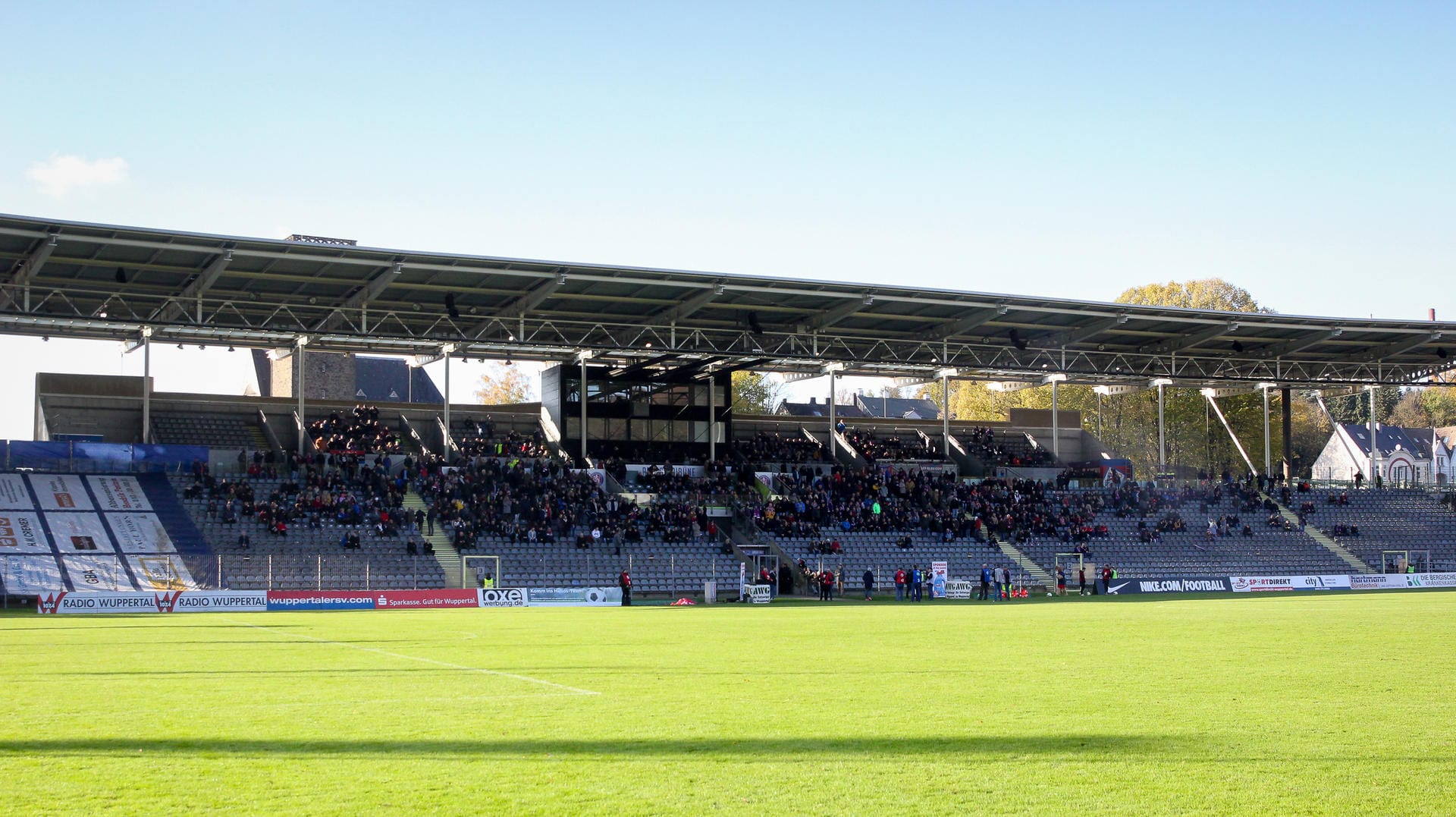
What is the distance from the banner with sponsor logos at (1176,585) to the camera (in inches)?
1841

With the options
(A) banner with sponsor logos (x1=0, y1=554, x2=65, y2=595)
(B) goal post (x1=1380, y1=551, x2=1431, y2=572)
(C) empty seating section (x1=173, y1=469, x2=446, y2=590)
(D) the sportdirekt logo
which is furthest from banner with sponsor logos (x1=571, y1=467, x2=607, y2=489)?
(B) goal post (x1=1380, y1=551, x2=1431, y2=572)

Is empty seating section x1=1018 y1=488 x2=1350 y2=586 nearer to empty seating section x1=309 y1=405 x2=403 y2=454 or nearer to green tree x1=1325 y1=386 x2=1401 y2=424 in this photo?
empty seating section x1=309 y1=405 x2=403 y2=454

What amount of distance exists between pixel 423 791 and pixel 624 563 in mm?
37037

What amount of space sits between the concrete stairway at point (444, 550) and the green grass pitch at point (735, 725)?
19941mm

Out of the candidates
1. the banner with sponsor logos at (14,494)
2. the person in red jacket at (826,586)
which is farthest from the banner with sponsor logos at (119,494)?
the person in red jacket at (826,586)

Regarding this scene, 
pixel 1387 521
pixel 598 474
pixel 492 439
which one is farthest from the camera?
pixel 1387 521

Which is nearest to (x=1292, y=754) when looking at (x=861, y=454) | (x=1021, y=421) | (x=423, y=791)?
(x=423, y=791)

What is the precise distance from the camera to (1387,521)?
59281 mm

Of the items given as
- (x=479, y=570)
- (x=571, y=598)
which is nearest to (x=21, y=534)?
(x=479, y=570)

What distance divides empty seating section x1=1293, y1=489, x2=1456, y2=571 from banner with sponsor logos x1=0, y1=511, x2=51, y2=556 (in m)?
50.7

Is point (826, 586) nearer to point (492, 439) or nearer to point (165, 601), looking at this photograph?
point (492, 439)

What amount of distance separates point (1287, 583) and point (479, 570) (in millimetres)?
28946

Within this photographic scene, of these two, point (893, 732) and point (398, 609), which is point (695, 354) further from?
point (893, 732)

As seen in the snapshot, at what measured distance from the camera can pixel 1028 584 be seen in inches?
1966
